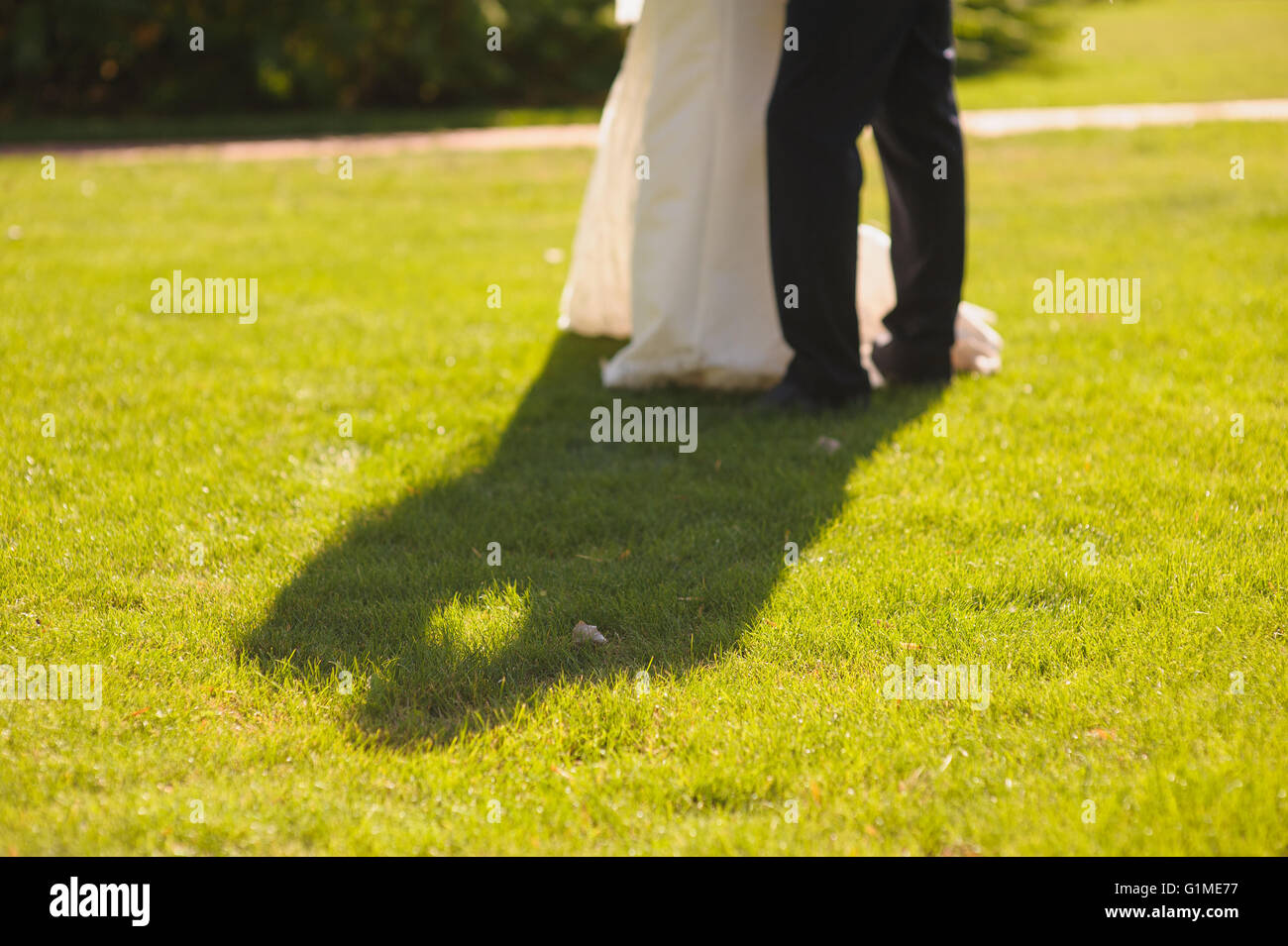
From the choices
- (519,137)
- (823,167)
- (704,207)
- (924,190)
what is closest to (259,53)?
(519,137)

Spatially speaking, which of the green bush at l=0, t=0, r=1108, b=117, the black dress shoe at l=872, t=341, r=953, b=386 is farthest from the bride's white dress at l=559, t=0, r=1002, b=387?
the green bush at l=0, t=0, r=1108, b=117

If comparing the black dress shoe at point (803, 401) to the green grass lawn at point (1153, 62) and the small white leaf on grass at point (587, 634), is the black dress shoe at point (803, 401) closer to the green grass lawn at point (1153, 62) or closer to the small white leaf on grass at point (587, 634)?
the small white leaf on grass at point (587, 634)

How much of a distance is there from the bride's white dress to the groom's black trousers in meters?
0.36

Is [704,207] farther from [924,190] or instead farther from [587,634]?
[587,634]

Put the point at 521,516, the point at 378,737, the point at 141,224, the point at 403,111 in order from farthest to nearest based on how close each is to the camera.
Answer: the point at 403,111
the point at 141,224
the point at 521,516
the point at 378,737

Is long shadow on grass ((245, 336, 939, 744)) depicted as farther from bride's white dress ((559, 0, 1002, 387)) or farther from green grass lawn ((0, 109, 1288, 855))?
bride's white dress ((559, 0, 1002, 387))

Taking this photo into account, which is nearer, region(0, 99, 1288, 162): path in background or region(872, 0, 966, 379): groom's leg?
region(872, 0, 966, 379): groom's leg

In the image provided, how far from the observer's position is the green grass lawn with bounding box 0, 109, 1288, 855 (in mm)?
2251

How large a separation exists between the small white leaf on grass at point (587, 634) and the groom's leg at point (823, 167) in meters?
1.73

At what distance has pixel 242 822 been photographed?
2.21m

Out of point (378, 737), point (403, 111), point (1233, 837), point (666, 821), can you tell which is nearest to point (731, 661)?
point (666, 821)

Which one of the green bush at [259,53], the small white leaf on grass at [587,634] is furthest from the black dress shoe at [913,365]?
the green bush at [259,53]
